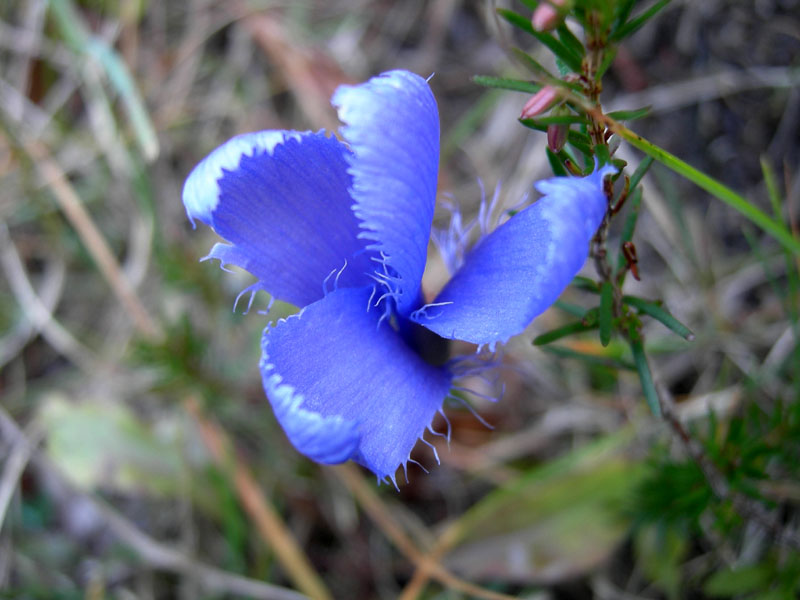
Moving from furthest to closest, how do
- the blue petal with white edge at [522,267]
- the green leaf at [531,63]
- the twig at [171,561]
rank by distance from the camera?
the twig at [171,561] < the green leaf at [531,63] < the blue petal with white edge at [522,267]

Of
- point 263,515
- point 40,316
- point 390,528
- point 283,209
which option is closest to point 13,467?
point 40,316

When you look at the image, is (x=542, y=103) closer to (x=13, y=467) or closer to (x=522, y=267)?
(x=522, y=267)

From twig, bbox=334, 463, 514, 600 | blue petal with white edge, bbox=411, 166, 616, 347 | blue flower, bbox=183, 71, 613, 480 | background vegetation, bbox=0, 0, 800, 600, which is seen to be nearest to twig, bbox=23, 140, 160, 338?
background vegetation, bbox=0, 0, 800, 600

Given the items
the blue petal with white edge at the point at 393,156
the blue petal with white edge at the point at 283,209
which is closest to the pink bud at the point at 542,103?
the blue petal with white edge at the point at 393,156

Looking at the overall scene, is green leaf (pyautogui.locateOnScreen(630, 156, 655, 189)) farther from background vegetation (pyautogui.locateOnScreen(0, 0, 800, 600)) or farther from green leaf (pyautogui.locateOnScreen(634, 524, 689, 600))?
green leaf (pyautogui.locateOnScreen(634, 524, 689, 600))

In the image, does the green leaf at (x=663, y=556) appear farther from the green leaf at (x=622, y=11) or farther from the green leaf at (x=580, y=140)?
the green leaf at (x=622, y=11)

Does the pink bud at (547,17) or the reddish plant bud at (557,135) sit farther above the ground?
the pink bud at (547,17)
